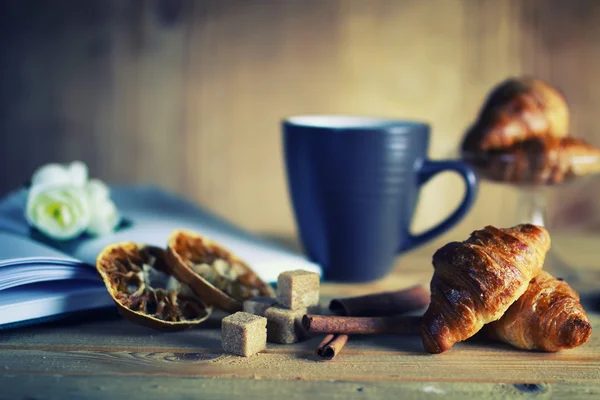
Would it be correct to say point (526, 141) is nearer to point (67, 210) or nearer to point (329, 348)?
point (329, 348)

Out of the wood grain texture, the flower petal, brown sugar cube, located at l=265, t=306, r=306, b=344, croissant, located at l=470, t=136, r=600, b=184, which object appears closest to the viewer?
the wood grain texture

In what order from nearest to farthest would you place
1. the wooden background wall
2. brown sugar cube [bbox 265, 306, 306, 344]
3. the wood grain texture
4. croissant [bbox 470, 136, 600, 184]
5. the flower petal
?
the wood grain texture, brown sugar cube [bbox 265, 306, 306, 344], croissant [bbox 470, 136, 600, 184], the flower petal, the wooden background wall

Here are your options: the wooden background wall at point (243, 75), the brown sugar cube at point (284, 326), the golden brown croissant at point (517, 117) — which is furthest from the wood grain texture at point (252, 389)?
the wooden background wall at point (243, 75)

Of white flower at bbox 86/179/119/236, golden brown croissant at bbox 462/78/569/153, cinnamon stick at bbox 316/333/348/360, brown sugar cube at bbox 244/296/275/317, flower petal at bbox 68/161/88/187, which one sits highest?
golden brown croissant at bbox 462/78/569/153

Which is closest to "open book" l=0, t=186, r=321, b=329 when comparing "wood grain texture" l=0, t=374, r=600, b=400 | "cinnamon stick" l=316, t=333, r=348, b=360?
"wood grain texture" l=0, t=374, r=600, b=400

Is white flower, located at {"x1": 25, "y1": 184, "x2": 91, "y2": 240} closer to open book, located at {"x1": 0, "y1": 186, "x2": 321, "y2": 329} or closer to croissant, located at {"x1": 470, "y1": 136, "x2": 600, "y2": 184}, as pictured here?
open book, located at {"x1": 0, "y1": 186, "x2": 321, "y2": 329}
